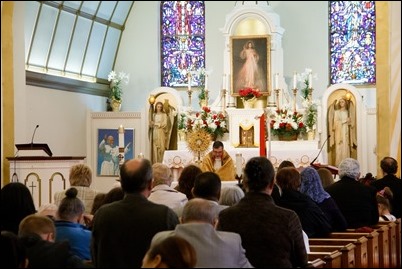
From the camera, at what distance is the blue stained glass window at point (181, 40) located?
2134 cm

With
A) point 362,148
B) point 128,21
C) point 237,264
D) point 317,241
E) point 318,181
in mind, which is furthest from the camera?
point 128,21

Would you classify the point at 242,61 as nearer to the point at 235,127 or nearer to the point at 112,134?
the point at 235,127

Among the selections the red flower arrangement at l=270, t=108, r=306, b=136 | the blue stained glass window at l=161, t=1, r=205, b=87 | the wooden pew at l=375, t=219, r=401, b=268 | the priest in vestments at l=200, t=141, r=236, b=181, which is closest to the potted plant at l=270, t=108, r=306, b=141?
the red flower arrangement at l=270, t=108, r=306, b=136

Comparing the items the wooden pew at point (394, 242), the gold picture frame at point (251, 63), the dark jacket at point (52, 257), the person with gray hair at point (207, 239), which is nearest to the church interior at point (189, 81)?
the gold picture frame at point (251, 63)

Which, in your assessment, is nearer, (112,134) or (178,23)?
(112,134)

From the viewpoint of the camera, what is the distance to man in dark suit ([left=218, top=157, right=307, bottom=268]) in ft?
17.5

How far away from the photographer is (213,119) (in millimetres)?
19062

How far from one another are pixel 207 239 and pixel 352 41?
1638cm

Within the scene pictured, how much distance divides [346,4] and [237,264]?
16517 mm

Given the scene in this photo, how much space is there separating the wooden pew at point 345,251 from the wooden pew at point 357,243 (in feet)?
0.38

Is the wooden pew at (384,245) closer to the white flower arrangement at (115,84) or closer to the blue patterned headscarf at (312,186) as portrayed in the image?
the blue patterned headscarf at (312,186)

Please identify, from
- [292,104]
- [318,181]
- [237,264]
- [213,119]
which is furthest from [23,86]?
[237,264]

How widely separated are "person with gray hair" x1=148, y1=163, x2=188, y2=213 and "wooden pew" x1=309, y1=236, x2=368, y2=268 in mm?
1200

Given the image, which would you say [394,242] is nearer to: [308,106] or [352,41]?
[308,106]
